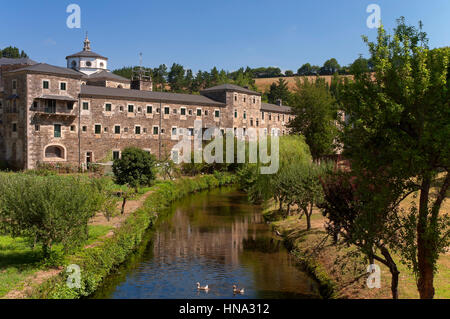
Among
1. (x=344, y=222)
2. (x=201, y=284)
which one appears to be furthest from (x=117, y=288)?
(x=344, y=222)

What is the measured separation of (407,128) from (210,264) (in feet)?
45.8

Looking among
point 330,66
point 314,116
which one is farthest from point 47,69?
point 330,66

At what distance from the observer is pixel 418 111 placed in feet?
42.8

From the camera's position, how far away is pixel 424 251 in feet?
45.0

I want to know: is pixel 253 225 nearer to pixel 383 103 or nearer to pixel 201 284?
pixel 201 284

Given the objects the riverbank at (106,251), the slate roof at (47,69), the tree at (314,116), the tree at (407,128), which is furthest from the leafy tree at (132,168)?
the tree at (407,128)

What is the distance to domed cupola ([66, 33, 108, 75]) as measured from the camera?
3000 inches

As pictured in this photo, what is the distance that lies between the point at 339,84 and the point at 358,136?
212cm

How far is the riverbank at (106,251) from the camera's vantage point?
55.4 ft

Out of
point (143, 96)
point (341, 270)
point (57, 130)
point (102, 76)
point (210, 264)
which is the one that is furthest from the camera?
point (102, 76)

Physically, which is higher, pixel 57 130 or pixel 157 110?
pixel 157 110

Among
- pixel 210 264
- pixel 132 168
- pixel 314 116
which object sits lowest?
pixel 210 264

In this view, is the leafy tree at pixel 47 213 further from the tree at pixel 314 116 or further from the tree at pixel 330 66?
the tree at pixel 330 66

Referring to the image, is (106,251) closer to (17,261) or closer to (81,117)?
(17,261)
